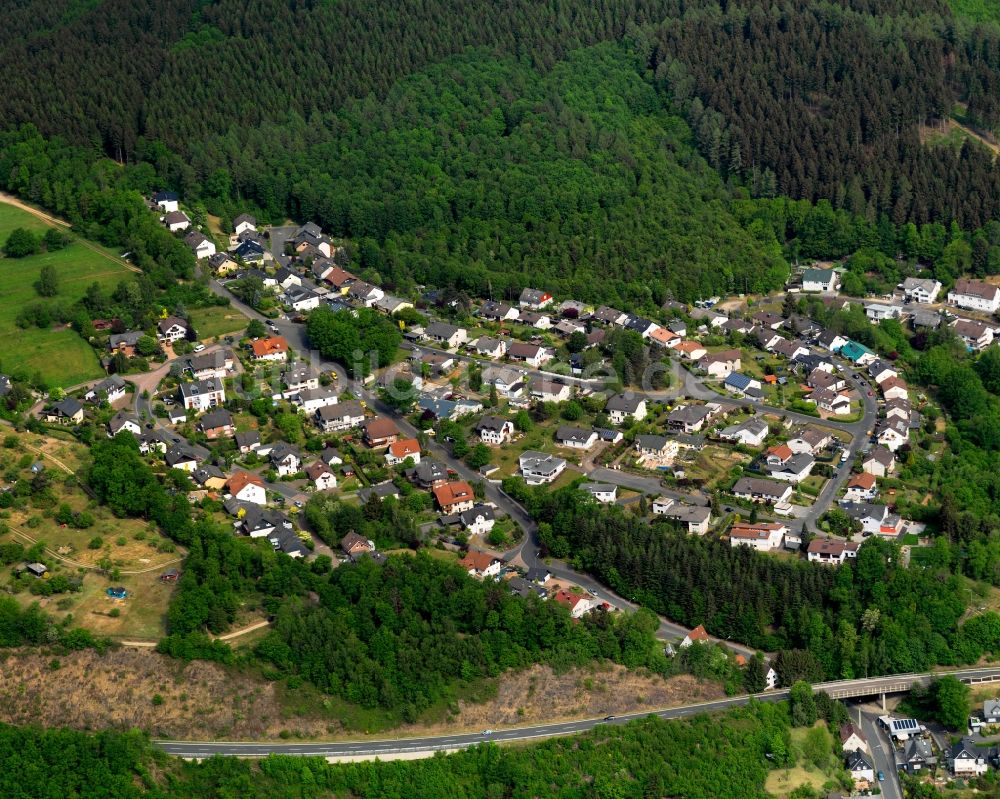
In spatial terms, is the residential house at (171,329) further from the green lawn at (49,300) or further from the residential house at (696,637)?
the residential house at (696,637)

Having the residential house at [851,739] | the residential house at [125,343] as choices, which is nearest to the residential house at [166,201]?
the residential house at [125,343]

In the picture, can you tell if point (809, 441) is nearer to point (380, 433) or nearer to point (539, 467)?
point (539, 467)

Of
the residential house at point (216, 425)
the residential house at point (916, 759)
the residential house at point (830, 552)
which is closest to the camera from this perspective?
the residential house at point (916, 759)

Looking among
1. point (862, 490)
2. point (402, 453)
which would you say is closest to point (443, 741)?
point (402, 453)

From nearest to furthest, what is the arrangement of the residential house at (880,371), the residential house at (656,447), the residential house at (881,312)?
the residential house at (656,447) → the residential house at (880,371) → the residential house at (881,312)

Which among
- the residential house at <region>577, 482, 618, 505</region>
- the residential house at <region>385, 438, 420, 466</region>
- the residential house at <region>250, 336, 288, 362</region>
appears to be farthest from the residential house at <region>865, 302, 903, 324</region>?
the residential house at <region>250, 336, 288, 362</region>

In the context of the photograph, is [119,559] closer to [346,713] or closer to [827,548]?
[346,713]
